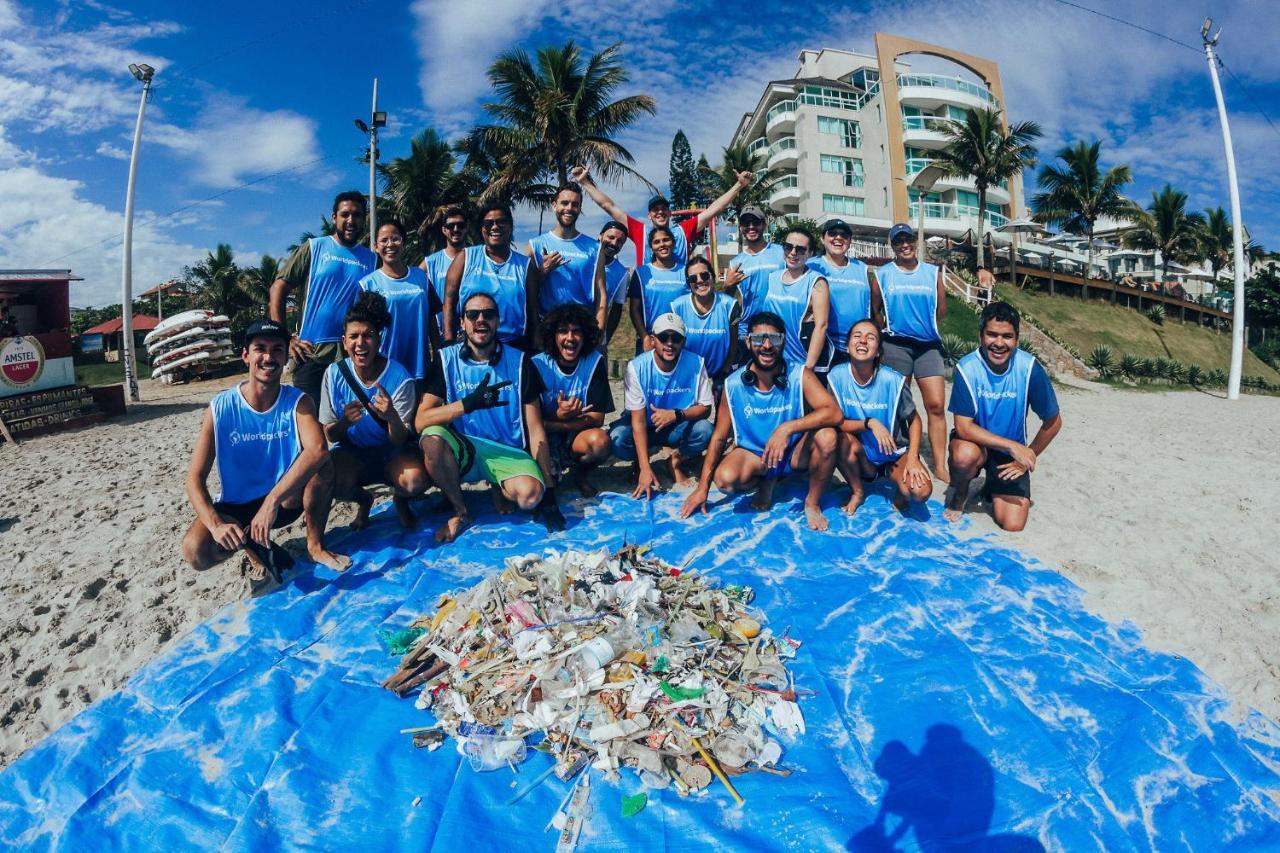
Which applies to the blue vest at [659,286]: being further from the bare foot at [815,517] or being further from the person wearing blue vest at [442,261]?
the bare foot at [815,517]

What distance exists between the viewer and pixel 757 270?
6.20 meters

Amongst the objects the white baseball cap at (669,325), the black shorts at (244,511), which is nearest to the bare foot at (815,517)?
the white baseball cap at (669,325)

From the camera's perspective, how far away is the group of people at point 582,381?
4.50 m

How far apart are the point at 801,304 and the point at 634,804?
437 centimetres

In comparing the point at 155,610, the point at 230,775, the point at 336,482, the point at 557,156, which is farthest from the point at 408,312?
the point at 557,156

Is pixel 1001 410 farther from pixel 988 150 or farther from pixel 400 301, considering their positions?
pixel 988 150

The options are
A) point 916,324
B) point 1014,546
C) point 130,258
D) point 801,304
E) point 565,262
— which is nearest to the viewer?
point 1014,546

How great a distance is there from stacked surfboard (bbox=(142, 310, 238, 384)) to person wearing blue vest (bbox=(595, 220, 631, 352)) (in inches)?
871

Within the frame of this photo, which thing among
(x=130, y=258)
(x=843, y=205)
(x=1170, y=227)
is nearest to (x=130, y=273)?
(x=130, y=258)

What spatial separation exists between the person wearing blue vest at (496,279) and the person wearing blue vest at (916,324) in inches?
129

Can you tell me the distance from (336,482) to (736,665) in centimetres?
326

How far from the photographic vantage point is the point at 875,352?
515cm

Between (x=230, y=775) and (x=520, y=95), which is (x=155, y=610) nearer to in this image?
(x=230, y=775)

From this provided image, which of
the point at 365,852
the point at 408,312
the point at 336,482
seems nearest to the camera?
the point at 365,852
